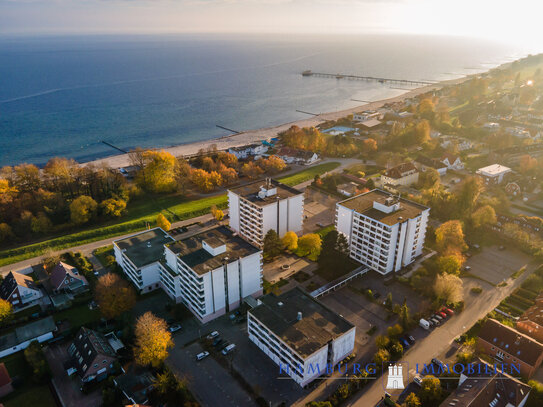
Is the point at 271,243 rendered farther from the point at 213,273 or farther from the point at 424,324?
the point at 424,324

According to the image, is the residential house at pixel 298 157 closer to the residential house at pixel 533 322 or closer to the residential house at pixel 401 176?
the residential house at pixel 401 176

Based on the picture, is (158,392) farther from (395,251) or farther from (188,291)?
(395,251)

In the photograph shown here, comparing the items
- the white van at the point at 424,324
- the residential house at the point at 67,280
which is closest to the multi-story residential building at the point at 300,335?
the white van at the point at 424,324

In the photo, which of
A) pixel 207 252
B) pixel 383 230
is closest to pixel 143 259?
pixel 207 252

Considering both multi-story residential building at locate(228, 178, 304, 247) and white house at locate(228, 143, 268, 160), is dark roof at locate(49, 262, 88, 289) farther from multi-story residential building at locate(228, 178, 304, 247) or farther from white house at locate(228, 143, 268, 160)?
white house at locate(228, 143, 268, 160)

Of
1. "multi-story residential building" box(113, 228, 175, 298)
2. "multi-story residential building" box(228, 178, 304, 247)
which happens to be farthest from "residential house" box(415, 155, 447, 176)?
"multi-story residential building" box(113, 228, 175, 298)
